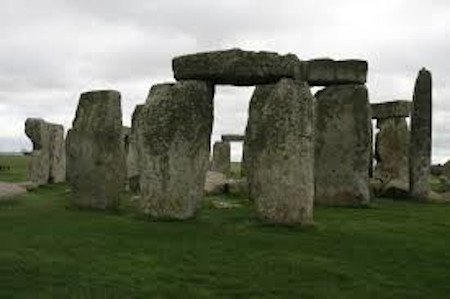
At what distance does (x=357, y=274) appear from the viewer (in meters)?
9.67

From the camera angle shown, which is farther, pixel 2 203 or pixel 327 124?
pixel 327 124

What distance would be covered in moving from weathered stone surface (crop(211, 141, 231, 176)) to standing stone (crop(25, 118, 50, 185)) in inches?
401

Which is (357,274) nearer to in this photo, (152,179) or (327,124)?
(152,179)

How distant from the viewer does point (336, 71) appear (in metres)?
19.3

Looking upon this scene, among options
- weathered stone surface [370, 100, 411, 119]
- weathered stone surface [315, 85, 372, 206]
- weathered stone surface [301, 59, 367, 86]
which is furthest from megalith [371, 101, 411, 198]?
weathered stone surface [301, 59, 367, 86]

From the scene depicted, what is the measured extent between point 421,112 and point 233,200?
261 inches

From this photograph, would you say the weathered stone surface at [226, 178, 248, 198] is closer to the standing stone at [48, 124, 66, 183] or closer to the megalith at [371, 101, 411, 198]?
the megalith at [371, 101, 411, 198]

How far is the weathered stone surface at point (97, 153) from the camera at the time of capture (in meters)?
15.6

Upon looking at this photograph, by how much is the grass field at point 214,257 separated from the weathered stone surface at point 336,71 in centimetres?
491

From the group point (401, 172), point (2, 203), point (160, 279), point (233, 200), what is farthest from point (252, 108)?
point (401, 172)

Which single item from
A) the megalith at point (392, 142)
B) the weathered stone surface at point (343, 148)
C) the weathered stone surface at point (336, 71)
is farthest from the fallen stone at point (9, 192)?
the megalith at point (392, 142)

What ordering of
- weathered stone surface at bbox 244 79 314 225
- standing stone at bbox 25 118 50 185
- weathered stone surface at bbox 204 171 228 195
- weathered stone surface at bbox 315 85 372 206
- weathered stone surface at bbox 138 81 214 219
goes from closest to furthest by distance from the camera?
1. weathered stone surface at bbox 244 79 314 225
2. weathered stone surface at bbox 138 81 214 219
3. weathered stone surface at bbox 315 85 372 206
4. weathered stone surface at bbox 204 171 228 195
5. standing stone at bbox 25 118 50 185

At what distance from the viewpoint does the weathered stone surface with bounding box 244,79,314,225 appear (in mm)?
13047

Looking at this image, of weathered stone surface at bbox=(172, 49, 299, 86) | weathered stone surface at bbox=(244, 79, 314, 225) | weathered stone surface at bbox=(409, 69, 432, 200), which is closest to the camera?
weathered stone surface at bbox=(244, 79, 314, 225)
